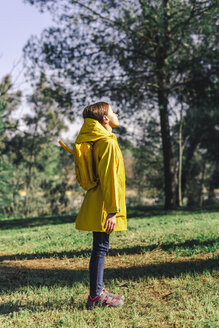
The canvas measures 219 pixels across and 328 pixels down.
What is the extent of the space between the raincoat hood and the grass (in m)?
1.82

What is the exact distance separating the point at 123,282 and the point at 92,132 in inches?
85.8

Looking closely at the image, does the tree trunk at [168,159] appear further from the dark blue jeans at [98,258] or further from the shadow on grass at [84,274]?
the dark blue jeans at [98,258]

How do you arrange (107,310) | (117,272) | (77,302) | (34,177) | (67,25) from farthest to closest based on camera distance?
1. (34,177)
2. (67,25)
3. (117,272)
4. (77,302)
5. (107,310)

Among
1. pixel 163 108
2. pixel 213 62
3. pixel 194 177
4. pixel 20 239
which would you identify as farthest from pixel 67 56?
pixel 194 177

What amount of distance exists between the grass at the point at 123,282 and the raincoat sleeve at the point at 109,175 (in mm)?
1167

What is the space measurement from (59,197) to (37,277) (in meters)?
28.2

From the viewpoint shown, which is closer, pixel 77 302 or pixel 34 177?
pixel 77 302

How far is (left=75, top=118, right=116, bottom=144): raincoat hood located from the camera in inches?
135

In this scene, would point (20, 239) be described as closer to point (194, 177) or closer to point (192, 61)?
point (192, 61)

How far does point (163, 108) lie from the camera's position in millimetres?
14320

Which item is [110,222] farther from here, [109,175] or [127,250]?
[127,250]

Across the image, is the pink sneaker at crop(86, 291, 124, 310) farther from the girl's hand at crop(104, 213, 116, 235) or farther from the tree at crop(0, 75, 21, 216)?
the tree at crop(0, 75, 21, 216)

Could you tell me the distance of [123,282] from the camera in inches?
175

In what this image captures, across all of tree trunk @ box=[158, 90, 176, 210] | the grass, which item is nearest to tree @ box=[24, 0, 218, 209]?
tree trunk @ box=[158, 90, 176, 210]
